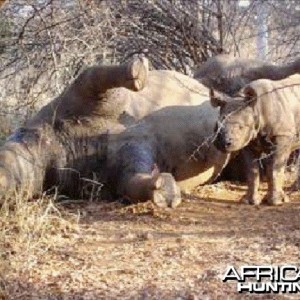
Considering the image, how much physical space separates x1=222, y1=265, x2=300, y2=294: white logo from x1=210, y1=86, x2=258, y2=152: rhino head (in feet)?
4.37

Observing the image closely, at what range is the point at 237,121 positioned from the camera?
463 cm

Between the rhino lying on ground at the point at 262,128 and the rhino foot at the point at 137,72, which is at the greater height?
the rhino foot at the point at 137,72

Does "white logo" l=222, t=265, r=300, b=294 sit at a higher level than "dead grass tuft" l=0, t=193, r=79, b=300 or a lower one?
lower

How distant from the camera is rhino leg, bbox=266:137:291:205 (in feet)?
15.8

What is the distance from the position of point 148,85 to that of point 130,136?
22.0 inches

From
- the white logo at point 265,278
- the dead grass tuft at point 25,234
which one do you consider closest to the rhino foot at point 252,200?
the dead grass tuft at point 25,234

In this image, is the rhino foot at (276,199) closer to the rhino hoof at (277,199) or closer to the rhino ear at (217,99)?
the rhino hoof at (277,199)

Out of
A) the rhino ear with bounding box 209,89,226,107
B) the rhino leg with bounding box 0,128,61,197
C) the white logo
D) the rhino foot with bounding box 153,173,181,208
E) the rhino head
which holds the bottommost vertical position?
the white logo

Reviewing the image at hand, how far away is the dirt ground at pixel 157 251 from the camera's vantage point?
124 inches

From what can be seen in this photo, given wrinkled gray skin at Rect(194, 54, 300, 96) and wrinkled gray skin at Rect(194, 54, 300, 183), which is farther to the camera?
wrinkled gray skin at Rect(194, 54, 300, 96)

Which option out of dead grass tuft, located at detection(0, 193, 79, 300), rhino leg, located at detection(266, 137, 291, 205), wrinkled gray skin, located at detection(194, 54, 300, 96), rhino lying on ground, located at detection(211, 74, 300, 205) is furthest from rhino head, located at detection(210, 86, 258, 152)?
wrinkled gray skin, located at detection(194, 54, 300, 96)

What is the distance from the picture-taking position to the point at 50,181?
495cm

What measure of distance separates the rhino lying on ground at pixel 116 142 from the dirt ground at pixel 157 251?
22cm

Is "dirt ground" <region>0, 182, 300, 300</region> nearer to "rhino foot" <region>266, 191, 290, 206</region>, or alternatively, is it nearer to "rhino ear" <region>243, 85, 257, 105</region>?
"rhino foot" <region>266, 191, 290, 206</region>
